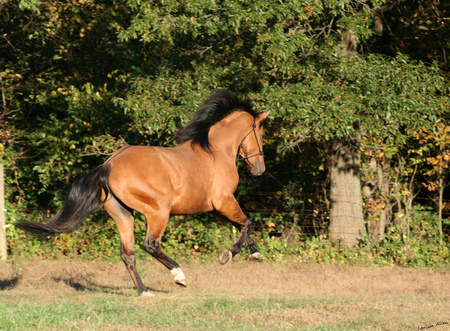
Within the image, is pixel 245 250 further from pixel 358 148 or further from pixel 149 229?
pixel 149 229

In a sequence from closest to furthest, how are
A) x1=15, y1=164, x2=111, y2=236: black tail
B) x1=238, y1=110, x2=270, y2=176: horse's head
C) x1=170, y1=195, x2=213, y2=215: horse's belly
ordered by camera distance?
x1=15, y1=164, x2=111, y2=236: black tail < x1=170, y1=195, x2=213, y2=215: horse's belly < x1=238, y1=110, x2=270, y2=176: horse's head

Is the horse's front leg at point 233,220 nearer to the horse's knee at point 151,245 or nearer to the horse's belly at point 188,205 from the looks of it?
the horse's belly at point 188,205

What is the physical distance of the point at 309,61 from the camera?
952 cm

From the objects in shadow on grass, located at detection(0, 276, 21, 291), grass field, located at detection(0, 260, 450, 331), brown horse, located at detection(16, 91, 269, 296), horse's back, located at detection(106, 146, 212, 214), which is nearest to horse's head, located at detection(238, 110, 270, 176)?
brown horse, located at detection(16, 91, 269, 296)

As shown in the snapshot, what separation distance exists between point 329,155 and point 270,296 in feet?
16.9

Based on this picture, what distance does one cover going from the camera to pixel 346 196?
11.0 metres

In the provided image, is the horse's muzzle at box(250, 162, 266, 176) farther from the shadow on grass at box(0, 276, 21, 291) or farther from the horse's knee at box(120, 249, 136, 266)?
the shadow on grass at box(0, 276, 21, 291)

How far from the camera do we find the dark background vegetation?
361 inches

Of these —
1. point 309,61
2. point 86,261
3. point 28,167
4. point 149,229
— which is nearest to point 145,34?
point 309,61

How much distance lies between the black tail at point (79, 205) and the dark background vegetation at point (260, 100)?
118 inches

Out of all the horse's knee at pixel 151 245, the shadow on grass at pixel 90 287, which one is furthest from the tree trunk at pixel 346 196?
the horse's knee at pixel 151 245

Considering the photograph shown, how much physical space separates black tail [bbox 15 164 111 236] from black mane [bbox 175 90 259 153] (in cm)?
138

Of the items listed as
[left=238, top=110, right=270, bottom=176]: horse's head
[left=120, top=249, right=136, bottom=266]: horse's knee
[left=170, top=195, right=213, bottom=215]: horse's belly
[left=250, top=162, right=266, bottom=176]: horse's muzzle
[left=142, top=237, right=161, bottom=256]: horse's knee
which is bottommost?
[left=120, top=249, right=136, bottom=266]: horse's knee

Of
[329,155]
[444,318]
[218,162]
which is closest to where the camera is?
[444,318]
